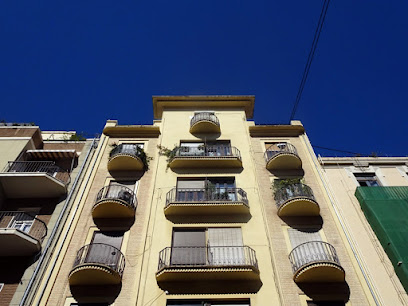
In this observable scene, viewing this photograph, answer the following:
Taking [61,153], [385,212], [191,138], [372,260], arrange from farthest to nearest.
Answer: [191,138] < [61,153] < [385,212] < [372,260]

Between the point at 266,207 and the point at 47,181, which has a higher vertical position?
the point at 47,181

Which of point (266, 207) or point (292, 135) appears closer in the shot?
point (266, 207)

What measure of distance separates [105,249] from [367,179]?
14114 millimetres

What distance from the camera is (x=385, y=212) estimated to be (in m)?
16.6

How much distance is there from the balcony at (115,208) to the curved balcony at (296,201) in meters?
6.95

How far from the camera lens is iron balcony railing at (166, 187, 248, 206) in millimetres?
16953

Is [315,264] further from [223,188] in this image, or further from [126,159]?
[126,159]

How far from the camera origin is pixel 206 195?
17266 millimetres

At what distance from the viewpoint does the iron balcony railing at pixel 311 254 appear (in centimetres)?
1415

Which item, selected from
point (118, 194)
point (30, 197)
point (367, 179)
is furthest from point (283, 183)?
point (30, 197)

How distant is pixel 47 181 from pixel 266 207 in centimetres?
1064

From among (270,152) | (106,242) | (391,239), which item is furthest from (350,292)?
(106,242)

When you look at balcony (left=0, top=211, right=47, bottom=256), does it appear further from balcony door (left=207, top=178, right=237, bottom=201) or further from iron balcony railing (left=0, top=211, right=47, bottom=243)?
balcony door (left=207, top=178, right=237, bottom=201)

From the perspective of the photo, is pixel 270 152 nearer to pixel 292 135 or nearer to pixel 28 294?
pixel 292 135
